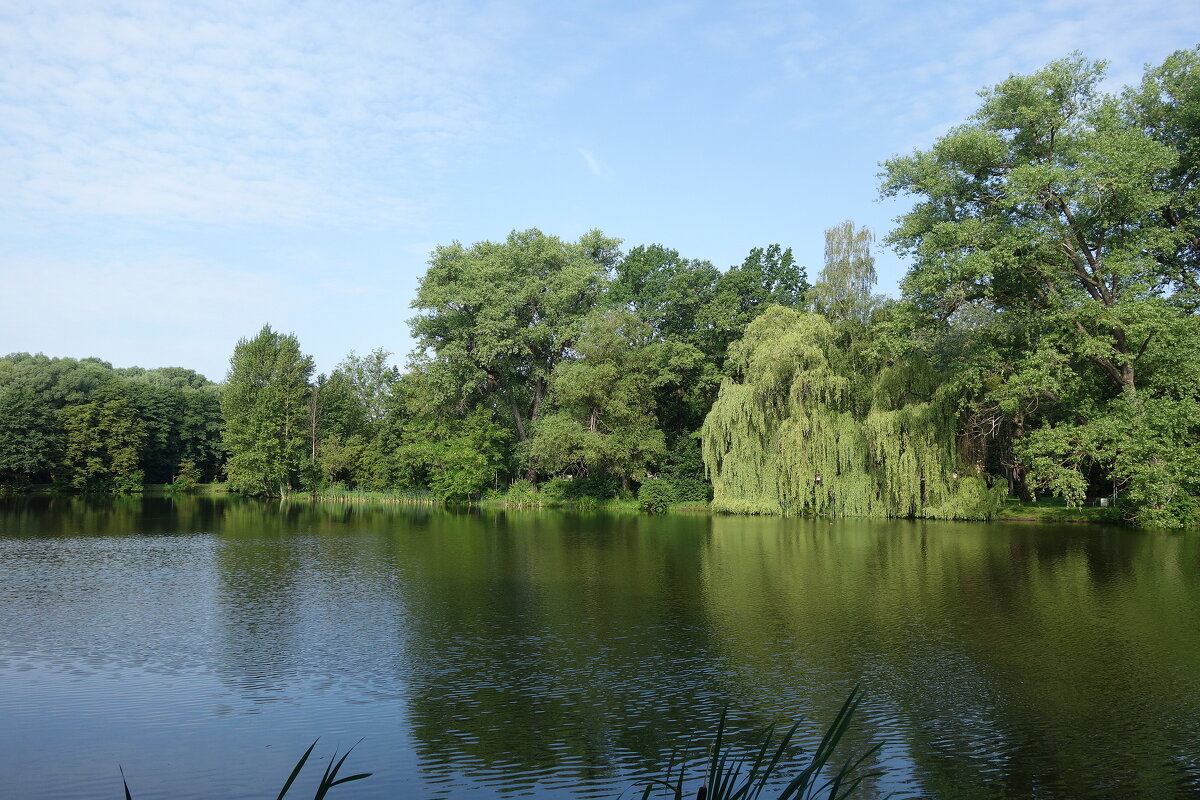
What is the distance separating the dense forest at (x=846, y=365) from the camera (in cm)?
2611

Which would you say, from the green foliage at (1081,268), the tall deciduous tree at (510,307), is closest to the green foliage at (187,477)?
the tall deciduous tree at (510,307)

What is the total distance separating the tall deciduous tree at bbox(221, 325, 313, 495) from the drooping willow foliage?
29.3 metres

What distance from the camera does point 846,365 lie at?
32906 mm

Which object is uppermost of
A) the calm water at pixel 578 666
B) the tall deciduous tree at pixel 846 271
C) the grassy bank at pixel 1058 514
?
the tall deciduous tree at pixel 846 271

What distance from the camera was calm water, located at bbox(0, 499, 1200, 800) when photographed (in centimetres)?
736

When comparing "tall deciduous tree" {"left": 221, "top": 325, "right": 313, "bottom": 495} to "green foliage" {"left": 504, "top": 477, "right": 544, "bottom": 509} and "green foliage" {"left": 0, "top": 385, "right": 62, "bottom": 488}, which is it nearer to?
"green foliage" {"left": 0, "top": 385, "right": 62, "bottom": 488}

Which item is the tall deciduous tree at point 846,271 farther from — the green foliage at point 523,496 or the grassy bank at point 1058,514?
the green foliage at point 523,496

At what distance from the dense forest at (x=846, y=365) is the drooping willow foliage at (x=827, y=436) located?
0.09 m

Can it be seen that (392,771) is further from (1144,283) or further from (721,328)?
(721,328)

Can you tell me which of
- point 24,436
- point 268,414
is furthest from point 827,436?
point 24,436

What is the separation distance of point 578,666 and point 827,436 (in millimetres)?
23070

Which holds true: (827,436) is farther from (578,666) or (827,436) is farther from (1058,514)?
(578,666)

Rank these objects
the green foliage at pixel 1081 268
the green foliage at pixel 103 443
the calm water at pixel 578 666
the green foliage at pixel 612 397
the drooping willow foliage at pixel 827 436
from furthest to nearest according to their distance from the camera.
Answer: the green foliage at pixel 103 443
the green foliage at pixel 612 397
the drooping willow foliage at pixel 827 436
the green foliage at pixel 1081 268
the calm water at pixel 578 666

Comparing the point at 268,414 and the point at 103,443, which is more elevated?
the point at 268,414
